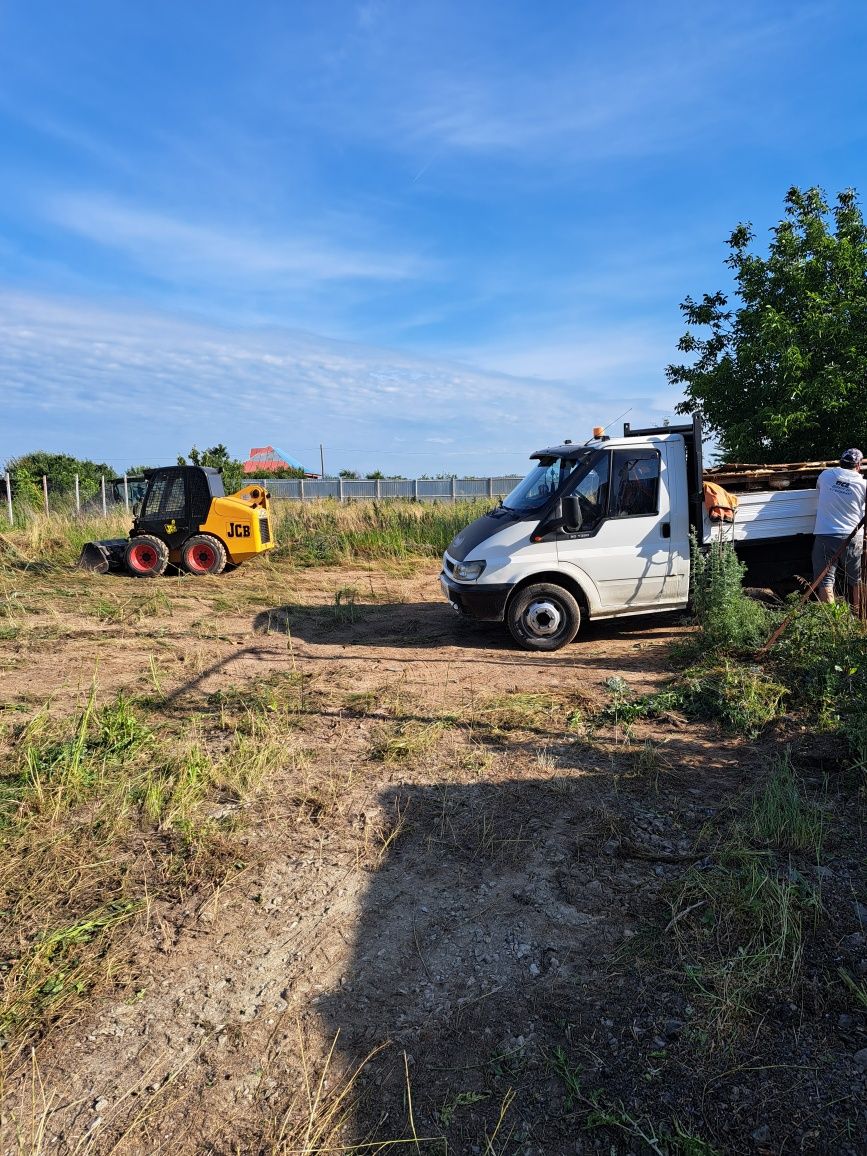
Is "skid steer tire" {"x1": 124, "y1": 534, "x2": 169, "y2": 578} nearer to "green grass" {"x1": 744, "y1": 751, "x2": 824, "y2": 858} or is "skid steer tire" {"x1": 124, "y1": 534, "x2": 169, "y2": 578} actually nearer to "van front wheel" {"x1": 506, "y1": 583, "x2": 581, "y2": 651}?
"van front wheel" {"x1": 506, "y1": 583, "x2": 581, "y2": 651}

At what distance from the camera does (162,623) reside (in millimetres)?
9852

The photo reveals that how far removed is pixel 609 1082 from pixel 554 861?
1357 mm

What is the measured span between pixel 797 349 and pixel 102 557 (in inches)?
524

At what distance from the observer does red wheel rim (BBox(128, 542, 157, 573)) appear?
1370cm

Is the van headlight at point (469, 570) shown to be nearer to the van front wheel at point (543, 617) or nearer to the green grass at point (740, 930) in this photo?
the van front wheel at point (543, 617)

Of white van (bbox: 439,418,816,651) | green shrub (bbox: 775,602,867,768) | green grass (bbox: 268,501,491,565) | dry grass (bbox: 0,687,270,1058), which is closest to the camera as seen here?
dry grass (bbox: 0,687,270,1058)

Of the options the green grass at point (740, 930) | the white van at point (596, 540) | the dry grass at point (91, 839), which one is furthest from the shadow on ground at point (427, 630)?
the green grass at point (740, 930)

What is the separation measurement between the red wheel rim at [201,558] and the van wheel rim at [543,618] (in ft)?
26.1

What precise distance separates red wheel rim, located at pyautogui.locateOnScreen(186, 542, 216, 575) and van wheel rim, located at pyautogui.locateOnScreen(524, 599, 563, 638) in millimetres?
7950

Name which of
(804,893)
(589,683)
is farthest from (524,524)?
(804,893)

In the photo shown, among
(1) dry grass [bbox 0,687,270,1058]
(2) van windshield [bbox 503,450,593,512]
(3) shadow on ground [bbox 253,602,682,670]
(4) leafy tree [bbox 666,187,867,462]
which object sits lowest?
(1) dry grass [bbox 0,687,270,1058]

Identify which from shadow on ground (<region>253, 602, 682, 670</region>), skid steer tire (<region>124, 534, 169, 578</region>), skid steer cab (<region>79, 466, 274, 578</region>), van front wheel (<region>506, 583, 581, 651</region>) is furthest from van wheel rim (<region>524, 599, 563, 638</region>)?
skid steer tire (<region>124, 534, 169, 578</region>)

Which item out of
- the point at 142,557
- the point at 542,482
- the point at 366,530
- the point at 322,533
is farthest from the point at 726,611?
the point at 322,533

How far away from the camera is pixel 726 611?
704cm
